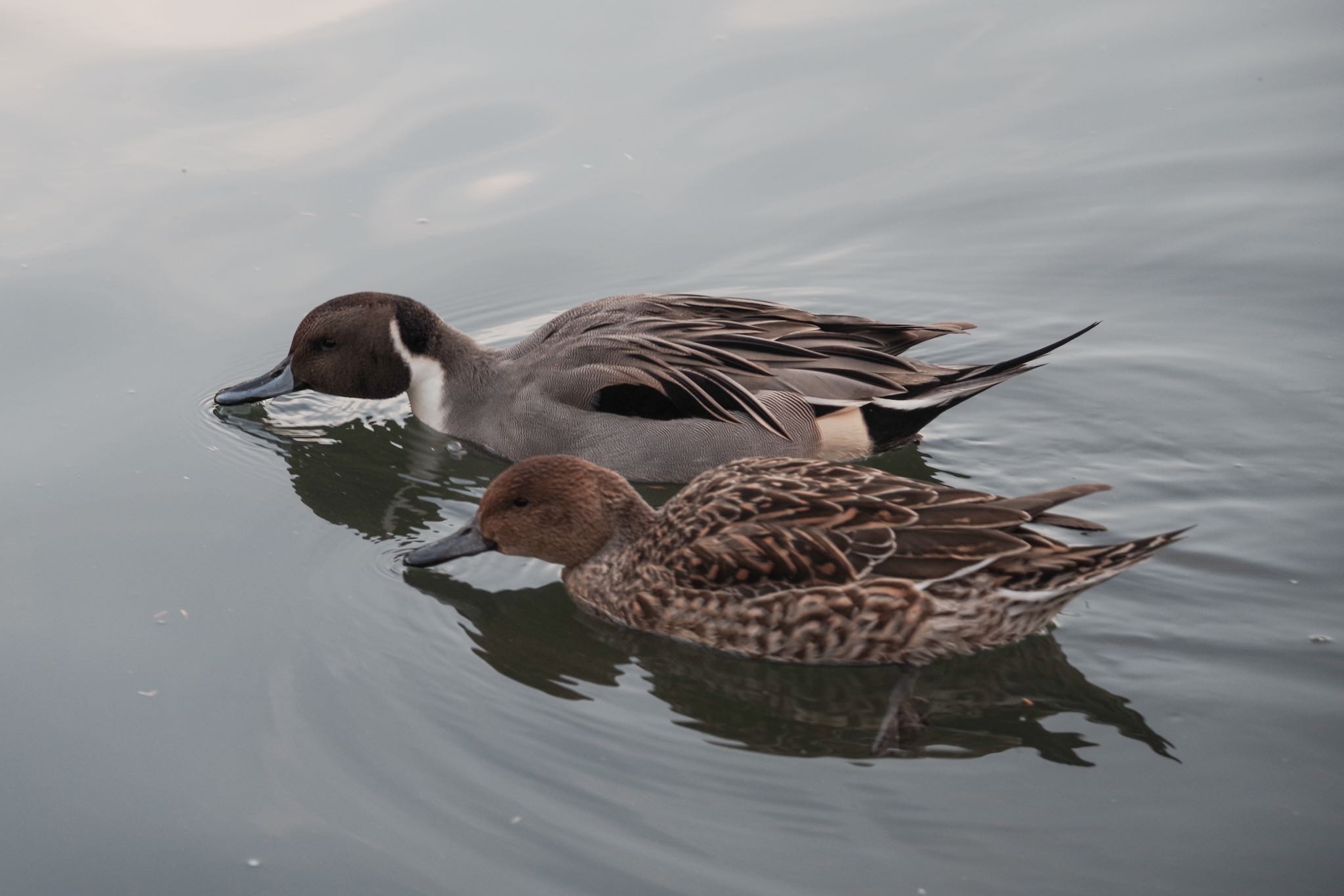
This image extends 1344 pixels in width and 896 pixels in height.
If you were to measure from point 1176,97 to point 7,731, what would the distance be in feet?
28.1

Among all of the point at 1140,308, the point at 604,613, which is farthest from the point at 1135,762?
the point at 1140,308

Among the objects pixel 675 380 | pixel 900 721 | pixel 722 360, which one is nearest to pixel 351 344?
pixel 675 380

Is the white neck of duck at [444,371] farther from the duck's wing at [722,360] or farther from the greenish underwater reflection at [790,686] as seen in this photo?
the greenish underwater reflection at [790,686]

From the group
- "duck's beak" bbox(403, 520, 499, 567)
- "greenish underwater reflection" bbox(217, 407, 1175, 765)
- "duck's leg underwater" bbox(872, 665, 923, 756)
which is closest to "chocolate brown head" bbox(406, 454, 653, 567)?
"duck's beak" bbox(403, 520, 499, 567)

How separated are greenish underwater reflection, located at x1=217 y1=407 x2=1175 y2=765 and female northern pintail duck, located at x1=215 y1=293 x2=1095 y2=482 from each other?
42.2 inches

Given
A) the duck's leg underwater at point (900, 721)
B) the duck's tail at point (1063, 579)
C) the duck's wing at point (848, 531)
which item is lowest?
the duck's leg underwater at point (900, 721)

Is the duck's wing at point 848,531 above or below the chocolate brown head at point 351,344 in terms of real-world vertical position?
below

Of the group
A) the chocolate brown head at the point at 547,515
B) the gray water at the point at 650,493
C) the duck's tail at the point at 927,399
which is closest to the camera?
the gray water at the point at 650,493

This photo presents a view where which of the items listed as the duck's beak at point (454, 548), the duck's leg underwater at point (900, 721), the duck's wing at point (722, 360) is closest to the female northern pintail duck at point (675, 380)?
the duck's wing at point (722, 360)

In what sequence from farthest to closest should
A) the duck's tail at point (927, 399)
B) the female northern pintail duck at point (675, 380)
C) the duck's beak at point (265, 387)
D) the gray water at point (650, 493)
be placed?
the duck's beak at point (265, 387) < the female northern pintail duck at point (675, 380) < the duck's tail at point (927, 399) < the gray water at point (650, 493)

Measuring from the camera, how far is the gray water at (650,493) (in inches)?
201

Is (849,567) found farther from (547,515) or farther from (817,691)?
(547,515)

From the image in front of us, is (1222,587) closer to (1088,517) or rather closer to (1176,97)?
(1088,517)

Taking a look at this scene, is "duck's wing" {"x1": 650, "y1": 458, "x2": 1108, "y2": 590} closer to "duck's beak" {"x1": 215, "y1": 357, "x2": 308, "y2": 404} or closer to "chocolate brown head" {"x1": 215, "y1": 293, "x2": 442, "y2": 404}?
"chocolate brown head" {"x1": 215, "y1": 293, "x2": 442, "y2": 404}
